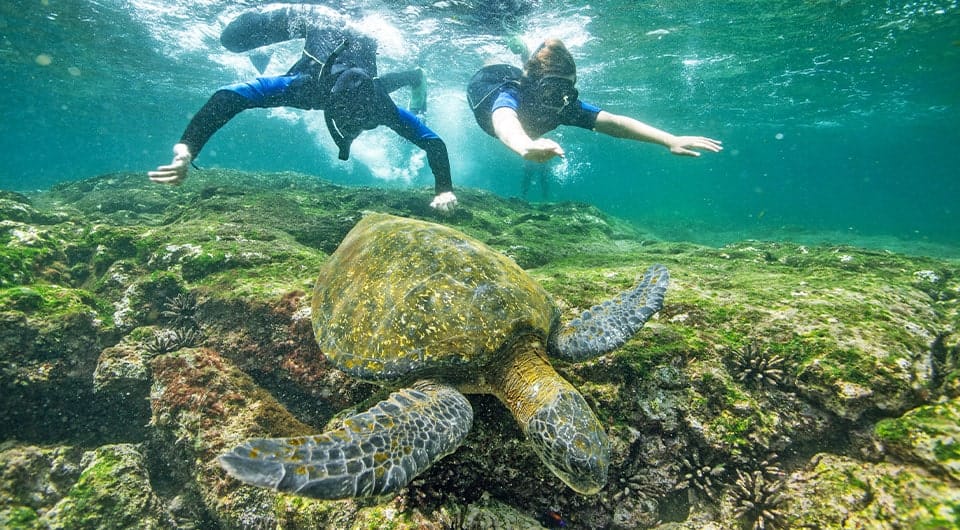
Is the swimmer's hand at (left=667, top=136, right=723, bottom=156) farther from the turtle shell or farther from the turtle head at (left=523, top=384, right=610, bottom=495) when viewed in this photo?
the turtle head at (left=523, top=384, right=610, bottom=495)

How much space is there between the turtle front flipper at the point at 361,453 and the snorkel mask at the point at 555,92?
499cm

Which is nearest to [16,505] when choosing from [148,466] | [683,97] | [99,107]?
[148,466]

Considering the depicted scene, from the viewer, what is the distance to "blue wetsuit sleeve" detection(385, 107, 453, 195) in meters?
6.07

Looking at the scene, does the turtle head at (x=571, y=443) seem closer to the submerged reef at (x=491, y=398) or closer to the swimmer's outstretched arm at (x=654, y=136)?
the submerged reef at (x=491, y=398)

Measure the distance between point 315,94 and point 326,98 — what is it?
175 mm

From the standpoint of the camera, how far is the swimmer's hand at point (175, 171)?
417cm

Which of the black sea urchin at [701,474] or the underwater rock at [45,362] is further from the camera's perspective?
the underwater rock at [45,362]

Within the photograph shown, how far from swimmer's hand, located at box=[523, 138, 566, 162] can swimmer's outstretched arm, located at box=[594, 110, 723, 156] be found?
1863 mm

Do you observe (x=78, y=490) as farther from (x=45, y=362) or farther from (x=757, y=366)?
(x=757, y=366)

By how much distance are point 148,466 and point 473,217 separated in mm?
6507

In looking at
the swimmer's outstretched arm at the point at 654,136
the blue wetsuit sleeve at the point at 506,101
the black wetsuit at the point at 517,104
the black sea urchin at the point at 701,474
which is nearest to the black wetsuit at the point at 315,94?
the black wetsuit at the point at 517,104

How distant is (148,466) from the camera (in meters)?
3.54

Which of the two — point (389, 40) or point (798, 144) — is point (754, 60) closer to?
point (389, 40)

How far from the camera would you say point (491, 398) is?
2.93m
